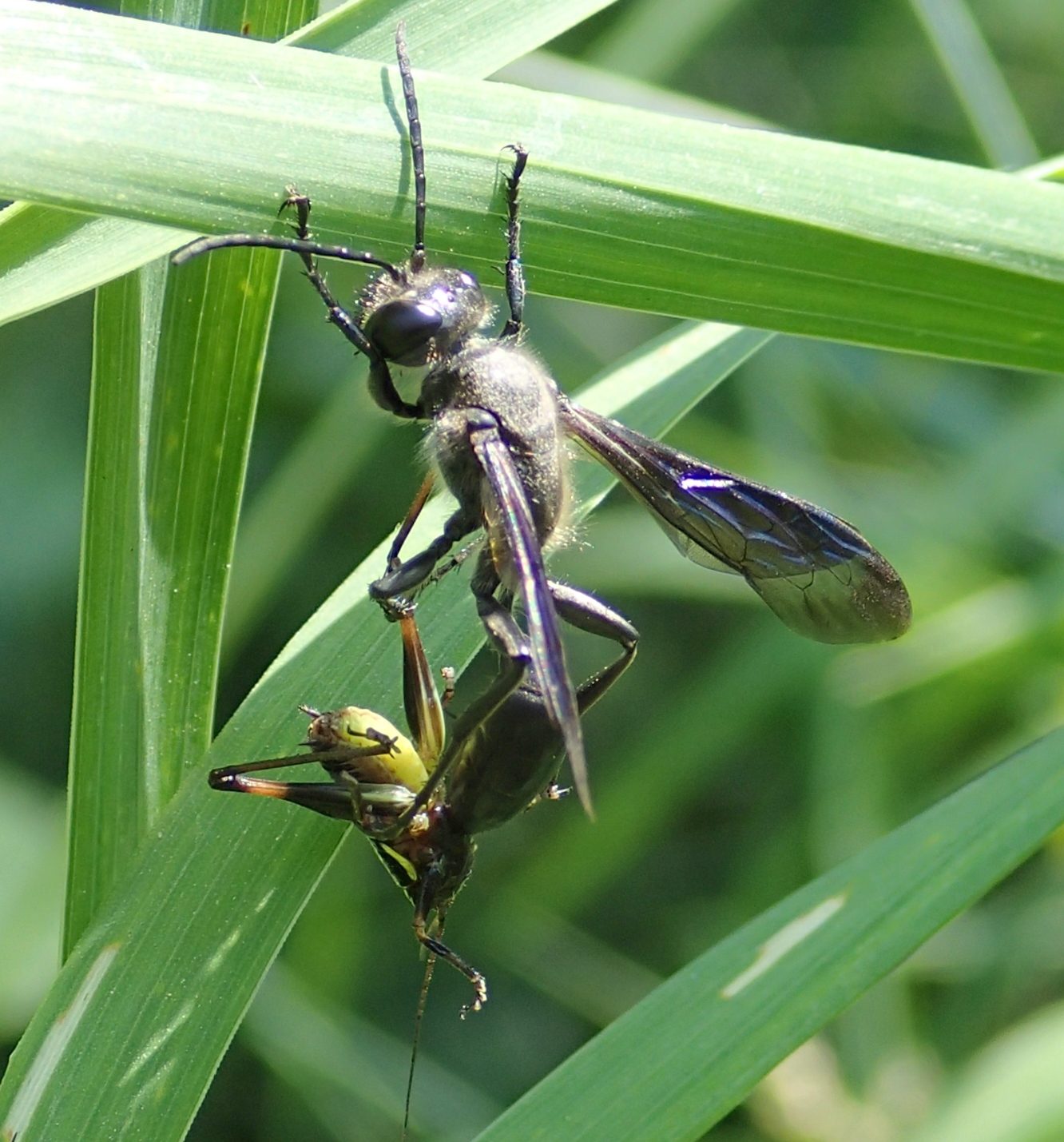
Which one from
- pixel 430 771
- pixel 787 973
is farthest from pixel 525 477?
pixel 787 973

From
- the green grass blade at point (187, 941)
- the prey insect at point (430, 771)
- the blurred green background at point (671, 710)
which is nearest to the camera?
the green grass blade at point (187, 941)

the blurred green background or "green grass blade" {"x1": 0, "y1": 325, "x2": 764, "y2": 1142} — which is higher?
the blurred green background

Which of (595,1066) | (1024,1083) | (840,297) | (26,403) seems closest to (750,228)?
(840,297)

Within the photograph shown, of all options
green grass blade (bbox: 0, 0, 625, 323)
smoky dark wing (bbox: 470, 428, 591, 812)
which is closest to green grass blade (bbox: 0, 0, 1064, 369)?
green grass blade (bbox: 0, 0, 625, 323)

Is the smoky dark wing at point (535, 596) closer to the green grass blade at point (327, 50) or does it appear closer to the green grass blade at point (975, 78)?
the green grass blade at point (327, 50)

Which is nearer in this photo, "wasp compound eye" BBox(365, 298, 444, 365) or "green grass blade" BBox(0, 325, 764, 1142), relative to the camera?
"green grass blade" BBox(0, 325, 764, 1142)

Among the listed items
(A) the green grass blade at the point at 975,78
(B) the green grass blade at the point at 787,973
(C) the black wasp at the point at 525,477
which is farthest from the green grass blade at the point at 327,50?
(A) the green grass blade at the point at 975,78

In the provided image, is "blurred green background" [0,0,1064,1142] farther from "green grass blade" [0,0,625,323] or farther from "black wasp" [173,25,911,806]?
"green grass blade" [0,0,625,323]

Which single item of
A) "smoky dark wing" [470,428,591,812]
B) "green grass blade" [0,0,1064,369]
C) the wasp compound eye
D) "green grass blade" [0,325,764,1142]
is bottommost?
"green grass blade" [0,325,764,1142]
